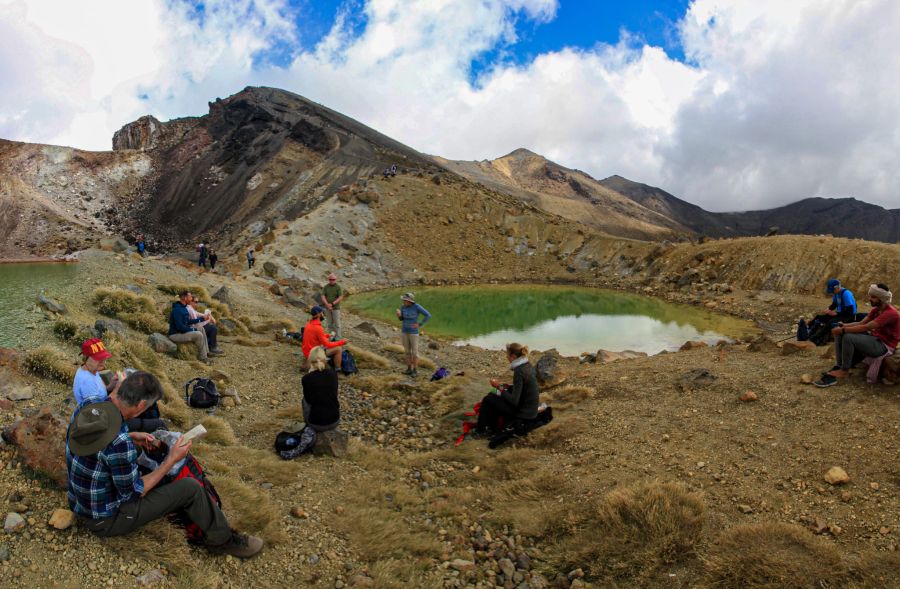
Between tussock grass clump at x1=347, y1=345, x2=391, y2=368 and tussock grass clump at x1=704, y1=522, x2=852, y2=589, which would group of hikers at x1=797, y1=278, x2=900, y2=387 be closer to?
tussock grass clump at x1=704, y1=522, x2=852, y2=589

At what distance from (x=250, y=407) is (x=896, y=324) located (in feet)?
37.7

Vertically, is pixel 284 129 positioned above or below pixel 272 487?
above

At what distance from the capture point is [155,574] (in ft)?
14.4

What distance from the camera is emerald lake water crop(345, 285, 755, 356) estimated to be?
22922 mm

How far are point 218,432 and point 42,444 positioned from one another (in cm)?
302

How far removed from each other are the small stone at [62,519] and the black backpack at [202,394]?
4983mm

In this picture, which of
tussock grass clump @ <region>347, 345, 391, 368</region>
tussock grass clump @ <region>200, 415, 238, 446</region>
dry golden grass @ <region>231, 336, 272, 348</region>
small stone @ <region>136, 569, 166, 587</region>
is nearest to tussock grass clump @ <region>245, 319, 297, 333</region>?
dry golden grass @ <region>231, 336, 272, 348</region>

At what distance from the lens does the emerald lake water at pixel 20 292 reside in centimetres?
1013

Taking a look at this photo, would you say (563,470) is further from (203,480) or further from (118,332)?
(118,332)

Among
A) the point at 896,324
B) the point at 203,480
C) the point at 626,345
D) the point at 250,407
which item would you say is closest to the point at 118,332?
the point at 250,407

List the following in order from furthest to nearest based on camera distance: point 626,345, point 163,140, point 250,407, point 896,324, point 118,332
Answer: point 163,140, point 626,345, point 118,332, point 250,407, point 896,324

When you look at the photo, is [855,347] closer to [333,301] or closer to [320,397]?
[320,397]

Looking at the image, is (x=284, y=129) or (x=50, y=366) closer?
(x=50, y=366)

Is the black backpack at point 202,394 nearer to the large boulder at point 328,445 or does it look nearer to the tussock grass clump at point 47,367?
the tussock grass clump at point 47,367
